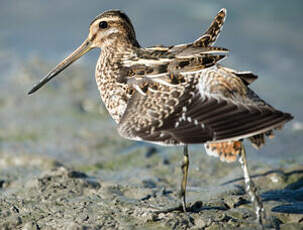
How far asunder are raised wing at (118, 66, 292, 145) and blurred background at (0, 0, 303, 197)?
7.08 ft

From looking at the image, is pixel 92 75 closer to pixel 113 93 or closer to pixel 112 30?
pixel 112 30

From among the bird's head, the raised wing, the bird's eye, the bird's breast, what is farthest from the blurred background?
the raised wing

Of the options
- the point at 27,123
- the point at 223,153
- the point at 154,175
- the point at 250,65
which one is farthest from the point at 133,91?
the point at 250,65

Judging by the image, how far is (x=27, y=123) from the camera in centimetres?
903

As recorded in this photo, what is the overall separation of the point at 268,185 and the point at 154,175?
1.50m

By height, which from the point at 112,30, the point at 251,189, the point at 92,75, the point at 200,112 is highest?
the point at 112,30

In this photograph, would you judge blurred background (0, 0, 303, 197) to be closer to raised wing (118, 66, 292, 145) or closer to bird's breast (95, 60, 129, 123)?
bird's breast (95, 60, 129, 123)

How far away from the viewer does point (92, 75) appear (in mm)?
11477

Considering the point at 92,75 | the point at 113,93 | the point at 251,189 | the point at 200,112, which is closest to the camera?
the point at 200,112

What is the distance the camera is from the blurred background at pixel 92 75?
7.77m

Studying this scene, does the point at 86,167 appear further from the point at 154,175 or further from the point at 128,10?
the point at 128,10

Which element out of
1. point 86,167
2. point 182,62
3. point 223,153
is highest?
point 182,62

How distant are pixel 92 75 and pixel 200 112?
7236mm

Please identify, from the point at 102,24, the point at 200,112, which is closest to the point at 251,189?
the point at 200,112
